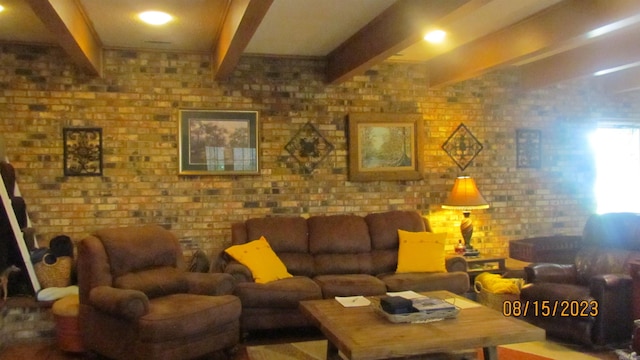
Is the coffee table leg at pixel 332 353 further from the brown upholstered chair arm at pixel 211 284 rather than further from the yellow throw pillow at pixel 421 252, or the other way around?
the yellow throw pillow at pixel 421 252

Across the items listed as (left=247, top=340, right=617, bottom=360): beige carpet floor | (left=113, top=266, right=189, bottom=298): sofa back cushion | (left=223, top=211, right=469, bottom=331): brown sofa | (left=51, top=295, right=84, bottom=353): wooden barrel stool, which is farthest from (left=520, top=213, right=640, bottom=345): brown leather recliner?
(left=51, top=295, right=84, bottom=353): wooden barrel stool

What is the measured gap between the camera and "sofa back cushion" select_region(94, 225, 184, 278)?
3992 millimetres

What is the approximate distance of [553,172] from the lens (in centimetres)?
612

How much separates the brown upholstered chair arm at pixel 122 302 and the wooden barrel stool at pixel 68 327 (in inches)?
19.6

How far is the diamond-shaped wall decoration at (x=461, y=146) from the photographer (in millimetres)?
5809

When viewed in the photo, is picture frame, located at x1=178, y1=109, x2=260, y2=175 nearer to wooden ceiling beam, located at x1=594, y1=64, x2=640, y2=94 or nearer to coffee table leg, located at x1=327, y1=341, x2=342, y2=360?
coffee table leg, located at x1=327, y1=341, x2=342, y2=360

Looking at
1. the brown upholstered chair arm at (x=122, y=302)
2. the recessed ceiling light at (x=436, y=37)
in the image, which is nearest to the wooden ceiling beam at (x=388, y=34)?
the recessed ceiling light at (x=436, y=37)

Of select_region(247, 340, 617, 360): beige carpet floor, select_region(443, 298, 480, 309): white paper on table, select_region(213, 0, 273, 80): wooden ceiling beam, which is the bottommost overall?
select_region(247, 340, 617, 360): beige carpet floor

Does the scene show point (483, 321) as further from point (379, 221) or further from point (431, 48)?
point (431, 48)

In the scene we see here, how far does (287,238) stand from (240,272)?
0.70 meters

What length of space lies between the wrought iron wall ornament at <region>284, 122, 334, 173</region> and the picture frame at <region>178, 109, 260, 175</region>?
0.39 m

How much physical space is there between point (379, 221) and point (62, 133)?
307 centimetres

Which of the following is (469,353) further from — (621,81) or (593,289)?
(621,81)

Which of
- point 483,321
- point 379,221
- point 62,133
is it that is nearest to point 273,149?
point 379,221
